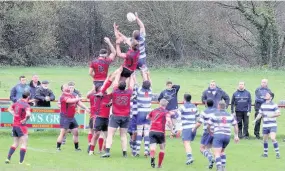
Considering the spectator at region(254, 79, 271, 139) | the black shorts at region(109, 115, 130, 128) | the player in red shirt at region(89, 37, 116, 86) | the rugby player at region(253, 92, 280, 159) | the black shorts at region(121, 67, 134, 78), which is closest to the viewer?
the black shorts at region(109, 115, 130, 128)

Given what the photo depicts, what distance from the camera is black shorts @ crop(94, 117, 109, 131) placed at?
2023cm

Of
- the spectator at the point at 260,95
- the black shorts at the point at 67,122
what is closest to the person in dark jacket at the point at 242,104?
the spectator at the point at 260,95

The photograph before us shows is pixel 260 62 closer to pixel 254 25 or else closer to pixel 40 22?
pixel 254 25

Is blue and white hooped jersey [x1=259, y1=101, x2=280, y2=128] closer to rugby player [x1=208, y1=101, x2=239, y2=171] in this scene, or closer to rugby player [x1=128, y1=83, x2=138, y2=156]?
rugby player [x1=208, y1=101, x2=239, y2=171]

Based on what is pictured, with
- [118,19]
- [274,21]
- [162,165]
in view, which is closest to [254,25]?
[274,21]

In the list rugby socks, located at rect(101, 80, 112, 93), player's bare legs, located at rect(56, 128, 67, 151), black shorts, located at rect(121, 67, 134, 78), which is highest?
black shorts, located at rect(121, 67, 134, 78)

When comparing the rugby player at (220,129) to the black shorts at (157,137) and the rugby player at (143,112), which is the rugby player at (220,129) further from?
the rugby player at (143,112)

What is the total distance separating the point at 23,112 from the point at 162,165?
4.08 metres

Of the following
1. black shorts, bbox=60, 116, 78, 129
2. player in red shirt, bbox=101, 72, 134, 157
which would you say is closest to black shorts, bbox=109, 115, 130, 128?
player in red shirt, bbox=101, 72, 134, 157

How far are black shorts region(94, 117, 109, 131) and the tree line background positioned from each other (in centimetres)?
3392

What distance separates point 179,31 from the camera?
2189 inches

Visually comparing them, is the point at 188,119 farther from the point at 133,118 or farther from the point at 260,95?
the point at 260,95

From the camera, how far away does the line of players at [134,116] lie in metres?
18.0

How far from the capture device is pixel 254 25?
54.1 m
